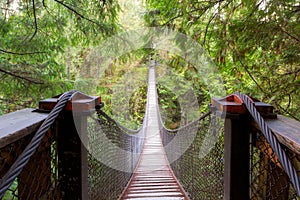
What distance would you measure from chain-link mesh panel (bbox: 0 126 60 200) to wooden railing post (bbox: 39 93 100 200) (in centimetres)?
2

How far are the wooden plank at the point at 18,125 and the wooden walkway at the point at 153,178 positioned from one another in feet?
3.68

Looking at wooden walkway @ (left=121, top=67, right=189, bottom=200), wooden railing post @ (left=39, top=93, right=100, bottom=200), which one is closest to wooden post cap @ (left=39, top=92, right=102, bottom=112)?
wooden railing post @ (left=39, top=93, right=100, bottom=200)

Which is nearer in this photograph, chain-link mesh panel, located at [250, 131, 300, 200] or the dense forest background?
chain-link mesh panel, located at [250, 131, 300, 200]

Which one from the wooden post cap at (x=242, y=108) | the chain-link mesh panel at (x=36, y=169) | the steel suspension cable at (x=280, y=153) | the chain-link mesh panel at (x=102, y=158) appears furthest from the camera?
the chain-link mesh panel at (x=102, y=158)

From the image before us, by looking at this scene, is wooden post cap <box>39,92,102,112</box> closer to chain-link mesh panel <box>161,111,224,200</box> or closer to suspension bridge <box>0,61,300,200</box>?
suspension bridge <box>0,61,300,200</box>

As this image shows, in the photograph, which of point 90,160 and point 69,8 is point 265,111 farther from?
point 69,8

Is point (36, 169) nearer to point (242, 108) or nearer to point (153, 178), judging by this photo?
point (242, 108)

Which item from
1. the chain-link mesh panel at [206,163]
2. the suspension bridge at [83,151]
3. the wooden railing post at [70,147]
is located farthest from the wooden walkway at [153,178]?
the wooden railing post at [70,147]

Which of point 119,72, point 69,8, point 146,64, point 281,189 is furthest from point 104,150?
point 146,64

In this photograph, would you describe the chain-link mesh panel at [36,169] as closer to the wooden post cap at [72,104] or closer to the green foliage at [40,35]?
the wooden post cap at [72,104]

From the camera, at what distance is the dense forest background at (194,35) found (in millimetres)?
1831

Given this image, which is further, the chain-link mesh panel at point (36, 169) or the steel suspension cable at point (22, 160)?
the chain-link mesh panel at point (36, 169)

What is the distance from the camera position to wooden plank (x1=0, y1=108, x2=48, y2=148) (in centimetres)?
47

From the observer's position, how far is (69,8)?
2.14m
